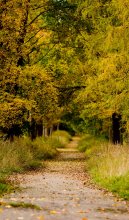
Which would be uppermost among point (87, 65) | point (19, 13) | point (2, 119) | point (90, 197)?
point (19, 13)


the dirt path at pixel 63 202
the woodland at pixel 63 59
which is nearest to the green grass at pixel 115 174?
the dirt path at pixel 63 202

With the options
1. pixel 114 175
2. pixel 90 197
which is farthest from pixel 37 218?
pixel 114 175

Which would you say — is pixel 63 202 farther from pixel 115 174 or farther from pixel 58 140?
pixel 58 140

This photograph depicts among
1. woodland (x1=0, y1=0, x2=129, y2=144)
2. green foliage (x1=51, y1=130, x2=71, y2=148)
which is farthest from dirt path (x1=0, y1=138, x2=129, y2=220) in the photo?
green foliage (x1=51, y1=130, x2=71, y2=148)

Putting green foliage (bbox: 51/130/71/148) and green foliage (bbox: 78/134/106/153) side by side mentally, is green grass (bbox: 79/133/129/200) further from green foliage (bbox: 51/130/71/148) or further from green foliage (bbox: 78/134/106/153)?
green foliage (bbox: 51/130/71/148)

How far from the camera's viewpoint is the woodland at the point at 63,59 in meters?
18.6

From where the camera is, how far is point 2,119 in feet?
62.5

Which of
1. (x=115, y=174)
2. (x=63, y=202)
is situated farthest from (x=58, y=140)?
(x=63, y=202)

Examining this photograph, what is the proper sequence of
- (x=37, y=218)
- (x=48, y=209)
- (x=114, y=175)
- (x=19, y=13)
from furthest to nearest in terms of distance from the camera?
(x=19, y=13), (x=114, y=175), (x=48, y=209), (x=37, y=218)

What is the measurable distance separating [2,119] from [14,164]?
191 centimetres

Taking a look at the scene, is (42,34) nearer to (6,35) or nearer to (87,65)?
(87,65)

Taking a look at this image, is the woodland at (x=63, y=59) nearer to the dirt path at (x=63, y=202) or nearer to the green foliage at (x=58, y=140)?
the dirt path at (x=63, y=202)

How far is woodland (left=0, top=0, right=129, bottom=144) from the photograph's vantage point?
18578mm

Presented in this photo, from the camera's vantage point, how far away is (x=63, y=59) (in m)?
28.4
